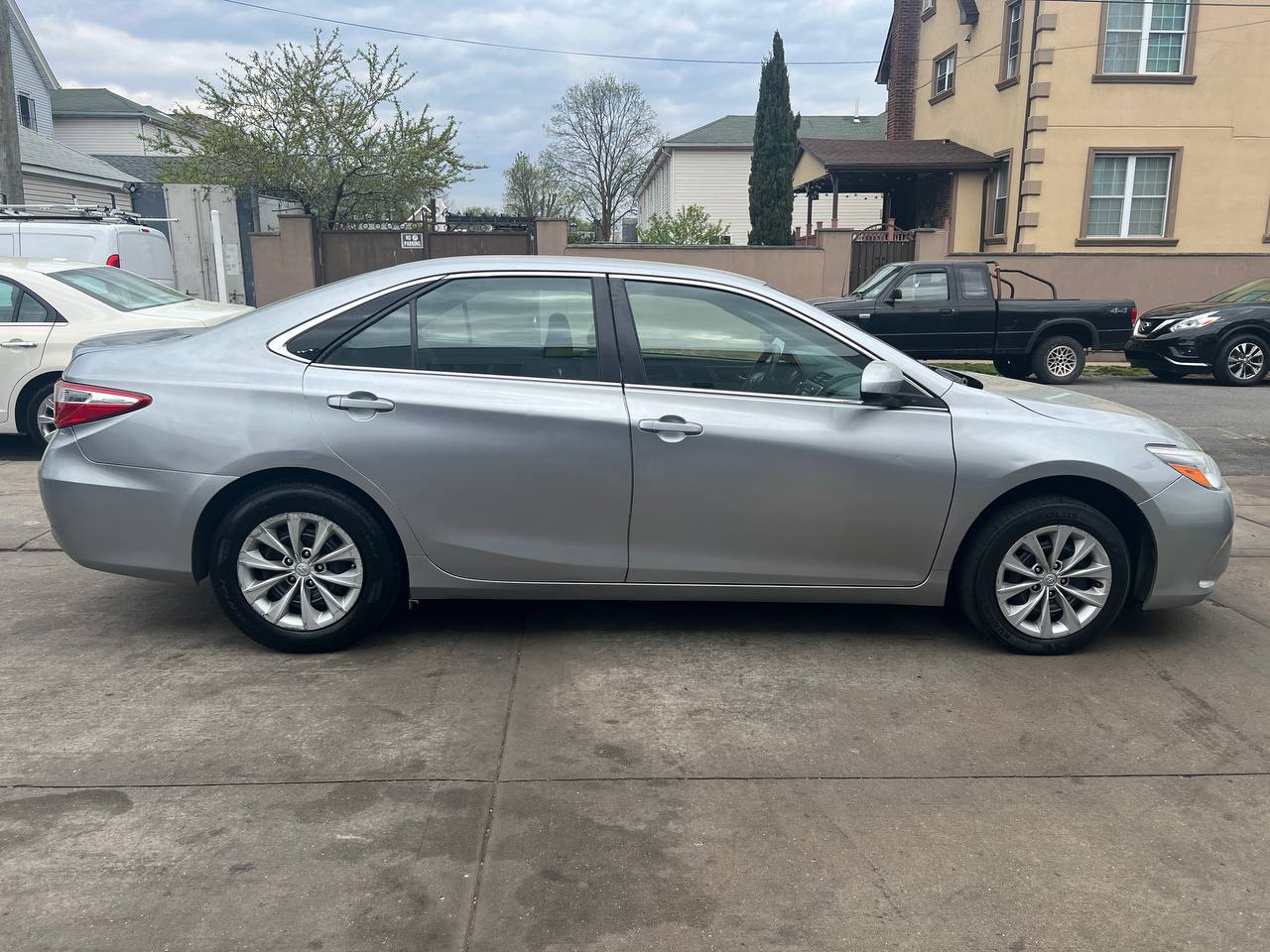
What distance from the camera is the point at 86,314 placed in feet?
27.9

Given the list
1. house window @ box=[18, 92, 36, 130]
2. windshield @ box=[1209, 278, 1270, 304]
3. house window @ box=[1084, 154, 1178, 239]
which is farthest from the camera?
house window @ box=[18, 92, 36, 130]

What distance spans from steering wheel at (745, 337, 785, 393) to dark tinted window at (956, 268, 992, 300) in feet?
35.8

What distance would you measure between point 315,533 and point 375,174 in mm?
18900

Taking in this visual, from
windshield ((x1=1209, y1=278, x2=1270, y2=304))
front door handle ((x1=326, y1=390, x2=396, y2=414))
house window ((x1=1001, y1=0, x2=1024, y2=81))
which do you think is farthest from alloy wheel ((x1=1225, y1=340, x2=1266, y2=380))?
front door handle ((x1=326, y1=390, x2=396, y2=414))

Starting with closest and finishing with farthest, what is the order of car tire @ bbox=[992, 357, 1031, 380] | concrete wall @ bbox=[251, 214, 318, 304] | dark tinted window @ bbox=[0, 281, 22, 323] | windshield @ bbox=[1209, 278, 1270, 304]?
dark tinted window @ bbox=[0, 281, 22, 323], car tire @ bbox=[992, 357, 1031, 380], windshield @ bbox=[1209, 278, 1270, 304], concrete wall @ bbox=[251, 214, 318, 304]

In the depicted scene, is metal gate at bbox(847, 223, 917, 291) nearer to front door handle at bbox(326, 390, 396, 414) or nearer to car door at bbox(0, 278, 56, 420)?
car door at bbox(0, 278, 56, 420)

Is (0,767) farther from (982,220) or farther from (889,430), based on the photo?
(982,220)

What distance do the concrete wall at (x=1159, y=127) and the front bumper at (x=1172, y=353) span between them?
6.36 m

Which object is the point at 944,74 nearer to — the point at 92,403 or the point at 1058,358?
the point at 1058,358

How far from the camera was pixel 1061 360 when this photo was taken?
47.7ft

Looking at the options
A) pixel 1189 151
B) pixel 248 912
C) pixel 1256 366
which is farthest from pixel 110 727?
pixel 1189 151

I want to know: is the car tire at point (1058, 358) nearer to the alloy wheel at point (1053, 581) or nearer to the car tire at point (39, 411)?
the alloy wheel at point (1053, 581)

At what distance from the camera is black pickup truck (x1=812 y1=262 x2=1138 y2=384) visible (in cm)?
1438

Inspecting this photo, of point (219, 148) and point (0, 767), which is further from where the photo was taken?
point (219, 148)
